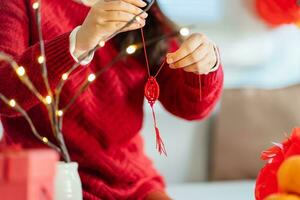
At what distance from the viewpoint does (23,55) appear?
0.62 m

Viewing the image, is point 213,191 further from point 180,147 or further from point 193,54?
point 193,54

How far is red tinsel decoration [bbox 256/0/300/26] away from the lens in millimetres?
1480

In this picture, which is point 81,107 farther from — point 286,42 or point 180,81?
point 286,42

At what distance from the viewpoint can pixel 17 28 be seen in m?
0.75

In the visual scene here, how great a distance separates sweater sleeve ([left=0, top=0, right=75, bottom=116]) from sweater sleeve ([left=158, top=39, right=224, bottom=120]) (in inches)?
8.9

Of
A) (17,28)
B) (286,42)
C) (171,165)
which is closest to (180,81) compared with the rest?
(17,28)

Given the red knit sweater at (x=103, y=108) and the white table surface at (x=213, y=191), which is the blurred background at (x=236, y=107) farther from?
the red knit sweater at (x=103, y=108)

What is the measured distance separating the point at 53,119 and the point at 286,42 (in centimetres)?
114

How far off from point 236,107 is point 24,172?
108 centimetres

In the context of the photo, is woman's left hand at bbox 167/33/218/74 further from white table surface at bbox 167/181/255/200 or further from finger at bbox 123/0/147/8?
white table surface at bbox 167/181/255/200

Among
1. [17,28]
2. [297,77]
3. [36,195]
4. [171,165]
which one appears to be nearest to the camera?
[36,195]

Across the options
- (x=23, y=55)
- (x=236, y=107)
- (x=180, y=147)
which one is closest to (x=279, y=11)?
(x=236, y=107)

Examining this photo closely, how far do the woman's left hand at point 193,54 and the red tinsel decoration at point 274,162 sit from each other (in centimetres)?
14

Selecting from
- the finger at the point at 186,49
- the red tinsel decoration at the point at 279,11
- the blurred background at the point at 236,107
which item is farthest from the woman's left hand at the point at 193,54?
the red tinsel decoration at the point at 279,11
